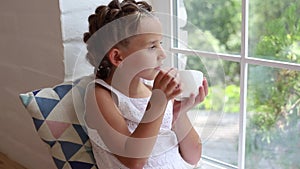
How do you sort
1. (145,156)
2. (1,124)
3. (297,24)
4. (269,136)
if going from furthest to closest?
(1,124)
(269,136)
(297,24)
(145,156)

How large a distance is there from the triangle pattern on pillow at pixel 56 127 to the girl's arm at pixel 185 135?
0.26m

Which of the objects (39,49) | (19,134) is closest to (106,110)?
(39,49)

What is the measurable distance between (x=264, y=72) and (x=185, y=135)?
268 mm

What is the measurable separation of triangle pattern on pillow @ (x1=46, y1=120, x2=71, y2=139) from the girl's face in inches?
9.2

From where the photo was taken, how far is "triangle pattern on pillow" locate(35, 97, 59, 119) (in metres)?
0.95

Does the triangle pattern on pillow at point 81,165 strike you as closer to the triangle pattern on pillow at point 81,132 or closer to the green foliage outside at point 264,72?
the triangle pattern on pillow at point 81,132

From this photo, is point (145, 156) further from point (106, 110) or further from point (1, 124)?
point (1, 124)

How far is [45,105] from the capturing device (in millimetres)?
958

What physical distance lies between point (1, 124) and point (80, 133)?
0.93 metres

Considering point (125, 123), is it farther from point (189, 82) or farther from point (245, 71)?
point (245, 71)

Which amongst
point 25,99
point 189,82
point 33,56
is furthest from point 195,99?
point 33,56

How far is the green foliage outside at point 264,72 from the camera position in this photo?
0.98 meters

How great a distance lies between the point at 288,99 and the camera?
3.34 feet

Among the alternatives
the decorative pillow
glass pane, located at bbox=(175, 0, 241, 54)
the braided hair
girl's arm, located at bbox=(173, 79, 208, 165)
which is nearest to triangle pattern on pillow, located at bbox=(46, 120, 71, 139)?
the decorative pillow
